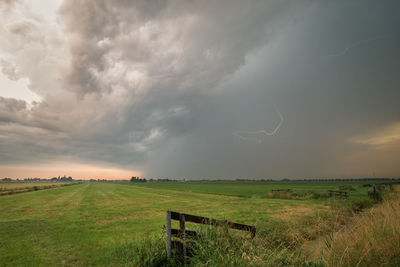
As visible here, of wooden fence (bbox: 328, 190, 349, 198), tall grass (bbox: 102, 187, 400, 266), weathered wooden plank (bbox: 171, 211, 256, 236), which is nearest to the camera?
tall grass (bbox: 102, 187, 400, 266)

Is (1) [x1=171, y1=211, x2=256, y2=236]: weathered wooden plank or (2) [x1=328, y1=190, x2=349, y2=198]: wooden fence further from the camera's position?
(2) [x1=328, y1=190, x2=349, y2=198]: wooden fence

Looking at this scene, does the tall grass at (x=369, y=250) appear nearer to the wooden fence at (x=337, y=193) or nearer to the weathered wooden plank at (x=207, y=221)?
the weathered wooden plank at (x=207, y=221)

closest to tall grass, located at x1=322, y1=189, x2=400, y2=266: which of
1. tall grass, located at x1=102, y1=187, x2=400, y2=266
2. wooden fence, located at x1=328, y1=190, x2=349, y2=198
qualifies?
tall grass, located at x1=102, y1=187, x2=400, y2=266

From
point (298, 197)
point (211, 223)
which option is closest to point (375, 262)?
point (211, 223)

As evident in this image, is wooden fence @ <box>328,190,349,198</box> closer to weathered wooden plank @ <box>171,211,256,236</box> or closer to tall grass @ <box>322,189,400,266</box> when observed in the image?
tall grass @ <box>322,189,400,266</box>

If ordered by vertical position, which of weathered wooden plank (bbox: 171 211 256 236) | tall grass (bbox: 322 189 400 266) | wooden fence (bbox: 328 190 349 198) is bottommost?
wooden fence (bbox: 328 190 349 198)

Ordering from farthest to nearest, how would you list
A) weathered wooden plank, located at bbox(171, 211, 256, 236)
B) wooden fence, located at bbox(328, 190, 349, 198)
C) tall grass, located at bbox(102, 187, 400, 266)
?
wooden fence, located at bbox(328, 190, 349, 198) < weathered wooden plank, located at bbox(171, 211, 256, 236) < tall grass, located at bbox(102, 187, 400, 266)

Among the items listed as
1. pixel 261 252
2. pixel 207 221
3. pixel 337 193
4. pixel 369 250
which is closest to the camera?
pixel 369 250

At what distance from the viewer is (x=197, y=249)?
6.59 meters

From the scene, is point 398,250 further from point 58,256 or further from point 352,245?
point 58,256

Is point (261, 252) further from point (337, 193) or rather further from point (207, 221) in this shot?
point (337, 193)

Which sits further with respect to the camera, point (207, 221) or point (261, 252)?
point (207, 221)

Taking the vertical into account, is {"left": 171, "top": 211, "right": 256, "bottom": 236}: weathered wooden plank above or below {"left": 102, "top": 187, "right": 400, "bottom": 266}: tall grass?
above

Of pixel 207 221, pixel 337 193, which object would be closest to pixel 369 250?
pixel 207 221
